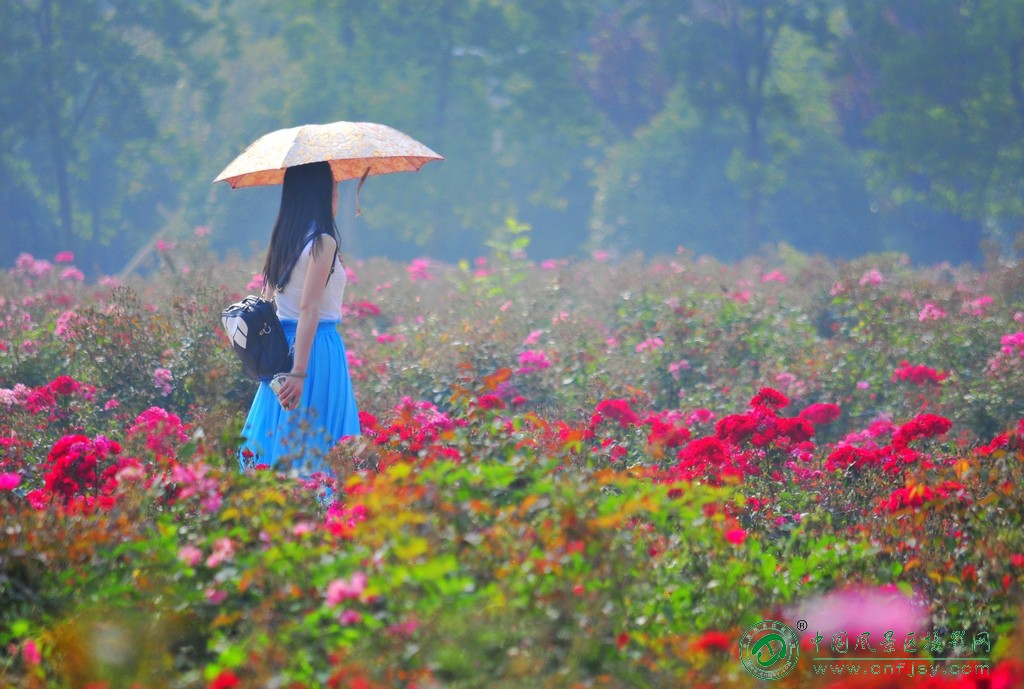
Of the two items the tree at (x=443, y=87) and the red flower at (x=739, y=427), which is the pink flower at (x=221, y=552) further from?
the tree at (x=443, y=87)

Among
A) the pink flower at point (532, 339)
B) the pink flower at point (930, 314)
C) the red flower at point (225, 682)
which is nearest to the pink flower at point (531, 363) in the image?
the pink flower at point (532, 339)

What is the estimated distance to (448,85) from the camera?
23.6 m

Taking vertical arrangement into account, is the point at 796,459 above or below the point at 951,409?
below

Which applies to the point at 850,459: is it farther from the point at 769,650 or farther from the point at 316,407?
the point at 316,407

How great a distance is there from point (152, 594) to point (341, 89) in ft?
69.2

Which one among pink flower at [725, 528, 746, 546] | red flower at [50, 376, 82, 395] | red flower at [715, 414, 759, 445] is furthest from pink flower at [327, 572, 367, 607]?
red flower at [50, 376, 82, 395]

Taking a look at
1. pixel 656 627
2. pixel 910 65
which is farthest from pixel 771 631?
pixel 910 65

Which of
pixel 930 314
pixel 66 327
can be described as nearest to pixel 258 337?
pixel 66 327

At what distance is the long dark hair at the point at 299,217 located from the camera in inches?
169

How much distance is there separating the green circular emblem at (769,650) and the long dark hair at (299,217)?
2198 mm

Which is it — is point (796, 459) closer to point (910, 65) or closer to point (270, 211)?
point (910, 65)

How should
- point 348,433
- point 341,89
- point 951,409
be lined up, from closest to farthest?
1. point 348,433
2. point 951,409
3. point 341,89

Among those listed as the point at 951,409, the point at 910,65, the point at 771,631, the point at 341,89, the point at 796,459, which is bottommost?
the point at 771,631

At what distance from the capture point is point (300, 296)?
439 centimetres
